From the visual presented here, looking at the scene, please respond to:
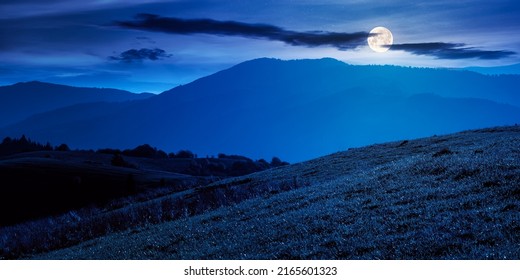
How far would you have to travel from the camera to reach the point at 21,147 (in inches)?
4537

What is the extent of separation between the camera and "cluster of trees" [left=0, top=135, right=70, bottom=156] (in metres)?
109

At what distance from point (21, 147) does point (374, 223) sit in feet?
388

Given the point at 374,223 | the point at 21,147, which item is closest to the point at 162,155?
the point at 21,147

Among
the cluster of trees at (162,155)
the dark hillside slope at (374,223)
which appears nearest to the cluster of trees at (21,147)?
the cluster of trees at (162,155)

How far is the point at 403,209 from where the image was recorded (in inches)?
516

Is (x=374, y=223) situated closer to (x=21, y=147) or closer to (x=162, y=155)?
(x=162, y=155)

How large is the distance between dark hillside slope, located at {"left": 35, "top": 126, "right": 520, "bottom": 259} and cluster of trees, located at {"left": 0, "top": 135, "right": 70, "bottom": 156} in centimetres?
10075

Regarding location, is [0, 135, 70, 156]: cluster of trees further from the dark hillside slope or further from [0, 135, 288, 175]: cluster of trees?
the dark hillside slope

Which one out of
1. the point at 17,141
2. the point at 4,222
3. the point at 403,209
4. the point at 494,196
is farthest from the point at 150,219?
the point at 17,141

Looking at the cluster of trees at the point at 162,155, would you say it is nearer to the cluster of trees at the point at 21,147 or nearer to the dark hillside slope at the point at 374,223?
the cluster of trees at the point at 21,147

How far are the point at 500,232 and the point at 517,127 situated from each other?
30224 millimetres

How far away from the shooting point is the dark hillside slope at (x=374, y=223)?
1025 centimetres

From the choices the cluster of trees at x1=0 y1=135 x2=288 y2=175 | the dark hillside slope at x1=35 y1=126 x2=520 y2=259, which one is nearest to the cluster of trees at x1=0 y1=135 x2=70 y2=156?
the cluster of trees at x1=0 y1=135 x2=288 y2=175
